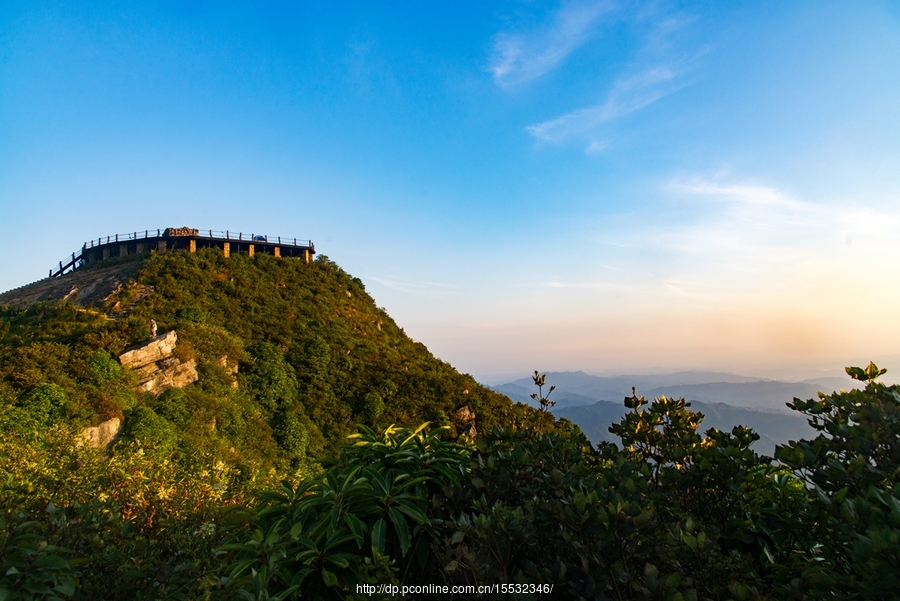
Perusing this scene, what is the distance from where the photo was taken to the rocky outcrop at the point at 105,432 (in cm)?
1360

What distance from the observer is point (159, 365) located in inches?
719

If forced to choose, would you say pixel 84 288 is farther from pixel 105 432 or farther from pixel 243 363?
pixel 105 432

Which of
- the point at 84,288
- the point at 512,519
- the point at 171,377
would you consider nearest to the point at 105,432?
the point at 171,377

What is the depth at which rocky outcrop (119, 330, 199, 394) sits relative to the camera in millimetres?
17422

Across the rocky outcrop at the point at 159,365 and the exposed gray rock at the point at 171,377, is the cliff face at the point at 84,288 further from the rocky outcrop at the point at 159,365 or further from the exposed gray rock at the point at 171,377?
the exposed gray rock at the point at 171,377

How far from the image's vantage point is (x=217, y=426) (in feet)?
58.5

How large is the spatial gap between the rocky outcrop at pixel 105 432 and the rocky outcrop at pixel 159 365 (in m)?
2.63

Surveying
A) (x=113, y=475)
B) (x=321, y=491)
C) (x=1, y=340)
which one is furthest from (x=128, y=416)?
(x=321, y=491)

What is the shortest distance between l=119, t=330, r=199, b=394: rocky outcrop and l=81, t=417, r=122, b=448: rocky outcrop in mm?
2629

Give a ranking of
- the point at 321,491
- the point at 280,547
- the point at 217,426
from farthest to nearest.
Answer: the point at 217,426
the point at 321,491
the point at 280,547

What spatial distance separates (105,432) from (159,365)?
4482mm

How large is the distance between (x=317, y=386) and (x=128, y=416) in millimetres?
9247

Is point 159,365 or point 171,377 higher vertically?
point 159,365

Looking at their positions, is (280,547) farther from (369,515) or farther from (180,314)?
(180,314)
